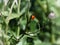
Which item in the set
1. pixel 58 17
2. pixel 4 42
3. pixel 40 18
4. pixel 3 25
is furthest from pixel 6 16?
pixel 58 17

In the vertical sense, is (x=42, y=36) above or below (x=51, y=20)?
below

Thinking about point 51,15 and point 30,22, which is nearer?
point 30,22

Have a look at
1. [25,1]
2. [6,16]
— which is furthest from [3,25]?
[25,1]

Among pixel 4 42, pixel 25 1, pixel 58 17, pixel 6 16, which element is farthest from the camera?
pixel 58 17

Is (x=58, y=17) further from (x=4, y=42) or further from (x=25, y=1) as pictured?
(x=4, y=42)

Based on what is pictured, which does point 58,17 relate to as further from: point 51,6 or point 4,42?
point 4,42

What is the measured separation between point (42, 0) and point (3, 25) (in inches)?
22.8

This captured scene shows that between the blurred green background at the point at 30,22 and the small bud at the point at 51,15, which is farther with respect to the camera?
the small bud at the point at 51,15

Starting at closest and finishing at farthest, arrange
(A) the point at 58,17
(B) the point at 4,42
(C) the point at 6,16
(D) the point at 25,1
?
(B) the point at 4,42 → (C) the point at 6,16 → (D) the point at 25,1 → (A) the point at 58,17

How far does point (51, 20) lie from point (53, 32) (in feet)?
0.37

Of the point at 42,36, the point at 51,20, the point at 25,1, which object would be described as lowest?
the point at 42,36

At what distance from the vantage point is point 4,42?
1.60 meters

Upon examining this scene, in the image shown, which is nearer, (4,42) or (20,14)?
(4,42)

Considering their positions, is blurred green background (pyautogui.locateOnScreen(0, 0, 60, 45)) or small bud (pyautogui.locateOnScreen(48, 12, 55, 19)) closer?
blurred green background (pyautogui.locateOnScreen(0, 0, 60, 45))
